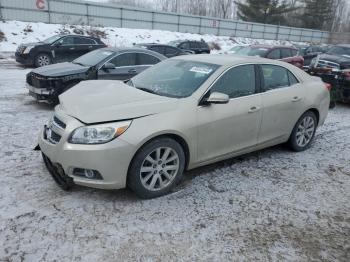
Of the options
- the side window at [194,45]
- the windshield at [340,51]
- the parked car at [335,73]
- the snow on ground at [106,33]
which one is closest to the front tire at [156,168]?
the parked car at [335,73]

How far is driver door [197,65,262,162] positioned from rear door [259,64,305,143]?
0.59 ft

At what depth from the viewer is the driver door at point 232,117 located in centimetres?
400

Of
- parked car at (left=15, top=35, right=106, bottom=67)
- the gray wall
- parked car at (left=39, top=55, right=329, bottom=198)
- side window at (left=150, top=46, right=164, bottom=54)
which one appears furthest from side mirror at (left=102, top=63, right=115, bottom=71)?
the gray wall

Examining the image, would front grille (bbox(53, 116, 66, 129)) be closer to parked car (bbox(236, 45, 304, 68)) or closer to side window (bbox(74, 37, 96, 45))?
parked car (bbox(236, 45, 304, 68))

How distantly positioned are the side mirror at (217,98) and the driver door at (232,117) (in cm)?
11

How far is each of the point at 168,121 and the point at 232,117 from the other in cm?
100

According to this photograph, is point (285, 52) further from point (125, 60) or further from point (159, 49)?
point (125, 60)

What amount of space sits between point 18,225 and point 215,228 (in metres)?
1.92

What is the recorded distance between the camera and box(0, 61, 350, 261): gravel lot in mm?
2949

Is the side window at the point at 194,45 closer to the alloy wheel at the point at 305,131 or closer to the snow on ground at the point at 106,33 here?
the snow on ground at the point at 106,33

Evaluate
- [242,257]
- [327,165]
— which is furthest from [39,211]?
[327,165]

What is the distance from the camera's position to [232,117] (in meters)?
Result: 4.21

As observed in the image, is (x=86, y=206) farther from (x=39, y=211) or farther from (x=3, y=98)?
(x=3, y=98)

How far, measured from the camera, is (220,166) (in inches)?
188
